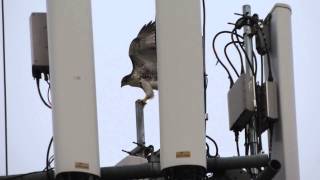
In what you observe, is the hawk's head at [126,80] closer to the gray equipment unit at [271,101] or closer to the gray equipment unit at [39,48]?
the gray equipment unit at [39,48]

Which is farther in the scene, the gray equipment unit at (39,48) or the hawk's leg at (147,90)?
the hawk's leg at (147,90)

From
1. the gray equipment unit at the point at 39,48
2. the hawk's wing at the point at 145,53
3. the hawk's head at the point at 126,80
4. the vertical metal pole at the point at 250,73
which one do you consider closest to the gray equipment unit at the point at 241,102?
the vertical metal pole at the point at 250,73

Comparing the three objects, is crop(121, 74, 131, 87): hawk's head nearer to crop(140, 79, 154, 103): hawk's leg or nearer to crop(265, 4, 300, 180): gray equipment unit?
crop(140, 79, 154, 103): hawk's leg

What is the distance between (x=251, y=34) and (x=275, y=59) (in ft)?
1.67

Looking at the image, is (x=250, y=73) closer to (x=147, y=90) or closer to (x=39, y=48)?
(x=39, y=48)

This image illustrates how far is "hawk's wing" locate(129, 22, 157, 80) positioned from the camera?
7293 mm

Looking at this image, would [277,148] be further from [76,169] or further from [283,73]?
[76,169]

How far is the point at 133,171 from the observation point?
5746 millimetres

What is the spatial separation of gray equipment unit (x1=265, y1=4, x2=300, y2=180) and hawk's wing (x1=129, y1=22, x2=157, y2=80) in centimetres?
174

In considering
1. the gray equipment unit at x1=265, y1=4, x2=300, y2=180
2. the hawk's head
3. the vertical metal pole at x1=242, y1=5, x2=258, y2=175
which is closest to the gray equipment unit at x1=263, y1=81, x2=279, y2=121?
the gray equipment unit at x1=265, y1=4, x2=300, y2=180

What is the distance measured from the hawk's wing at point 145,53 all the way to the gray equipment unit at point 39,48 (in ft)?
4.99

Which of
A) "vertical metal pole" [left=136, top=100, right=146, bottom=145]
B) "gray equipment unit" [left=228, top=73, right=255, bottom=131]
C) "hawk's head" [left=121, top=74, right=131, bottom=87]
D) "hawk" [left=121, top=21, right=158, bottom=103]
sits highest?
"hawk" [left=121, top=21, right=158, bottom=103]

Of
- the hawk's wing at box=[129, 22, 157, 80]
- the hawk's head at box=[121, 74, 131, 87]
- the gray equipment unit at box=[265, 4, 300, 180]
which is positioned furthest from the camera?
the hawk's head at box=[121, 74, 131, 87]

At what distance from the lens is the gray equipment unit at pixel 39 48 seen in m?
5.79
